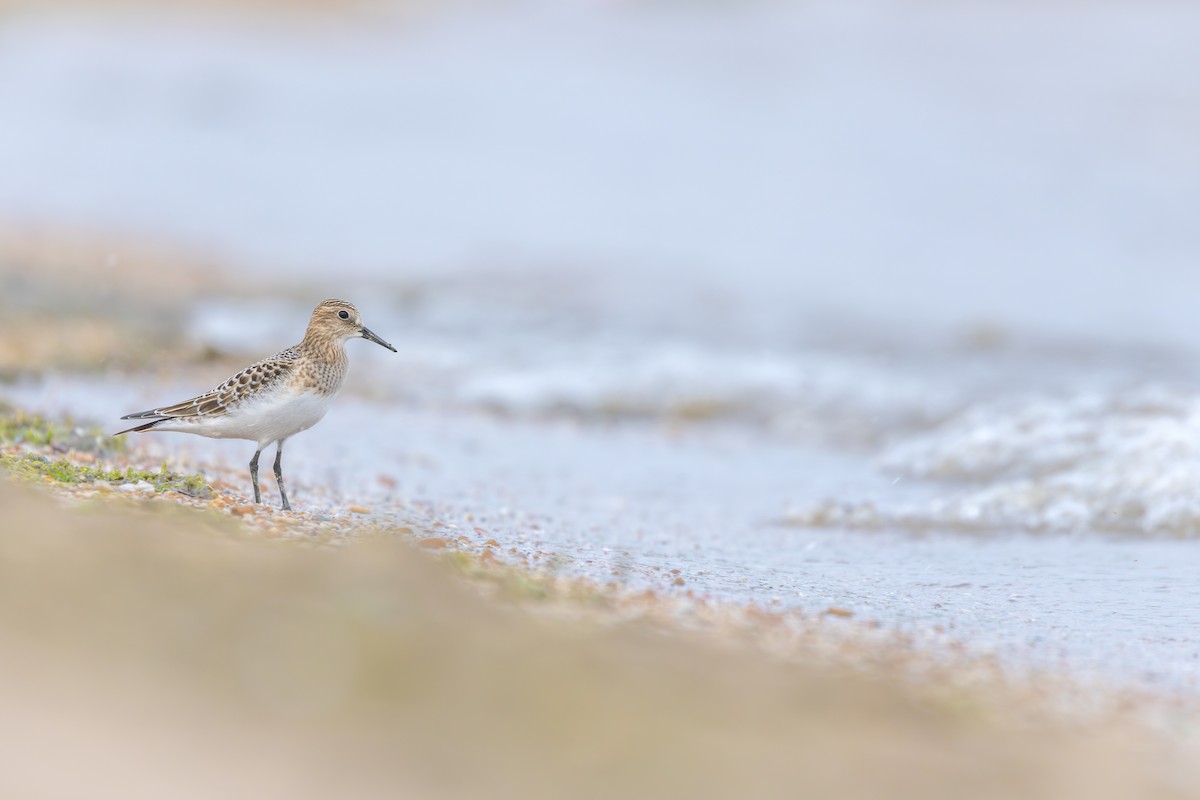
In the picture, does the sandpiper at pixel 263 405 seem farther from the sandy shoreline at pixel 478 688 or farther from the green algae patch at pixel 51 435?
the sandy shoreline at pixel 478 688

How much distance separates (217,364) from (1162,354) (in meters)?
9.46

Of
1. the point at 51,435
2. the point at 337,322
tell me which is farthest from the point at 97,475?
the point at 337,322

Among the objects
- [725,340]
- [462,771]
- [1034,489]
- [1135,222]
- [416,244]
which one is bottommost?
[462,771]

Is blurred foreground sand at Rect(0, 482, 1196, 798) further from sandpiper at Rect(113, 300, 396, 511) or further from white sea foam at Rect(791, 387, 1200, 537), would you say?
white sea foam at Rect(791, 387, 1200, 537)

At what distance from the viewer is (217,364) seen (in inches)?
493

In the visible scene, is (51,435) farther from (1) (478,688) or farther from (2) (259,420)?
(1) (478,688)

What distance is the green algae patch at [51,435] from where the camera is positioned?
7.39 m

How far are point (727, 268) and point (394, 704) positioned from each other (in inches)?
643

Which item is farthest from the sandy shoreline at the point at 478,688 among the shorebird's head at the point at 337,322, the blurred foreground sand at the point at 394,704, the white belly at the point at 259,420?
the shorebird's head at the point at 337,322

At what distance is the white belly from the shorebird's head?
42 cm

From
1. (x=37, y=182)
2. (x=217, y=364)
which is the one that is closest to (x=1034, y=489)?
(x=217, y=364)

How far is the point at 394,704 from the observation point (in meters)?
3.99

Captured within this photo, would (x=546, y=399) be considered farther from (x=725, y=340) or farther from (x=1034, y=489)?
(x=1034, y=489)

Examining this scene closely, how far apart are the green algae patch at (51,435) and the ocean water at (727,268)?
779mm
